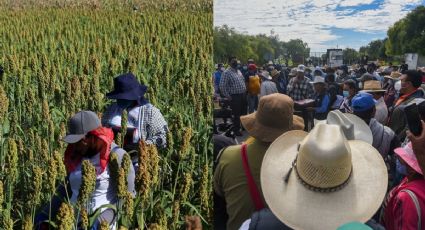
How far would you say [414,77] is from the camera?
1.34 meters

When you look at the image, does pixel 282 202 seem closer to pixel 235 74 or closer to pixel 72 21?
pixel 235 74

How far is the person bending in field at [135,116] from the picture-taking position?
3.06 m

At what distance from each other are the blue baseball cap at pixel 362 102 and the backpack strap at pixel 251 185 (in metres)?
0.31

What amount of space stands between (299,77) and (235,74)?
6.8 inches

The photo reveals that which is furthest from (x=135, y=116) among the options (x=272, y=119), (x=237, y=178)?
(x=272, y=119)

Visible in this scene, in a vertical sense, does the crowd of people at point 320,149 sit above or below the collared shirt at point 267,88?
below

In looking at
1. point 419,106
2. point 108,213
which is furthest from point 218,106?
point 108,213

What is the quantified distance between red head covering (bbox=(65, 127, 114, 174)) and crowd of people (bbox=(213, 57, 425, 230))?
1158 mm

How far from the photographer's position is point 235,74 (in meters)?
1.36

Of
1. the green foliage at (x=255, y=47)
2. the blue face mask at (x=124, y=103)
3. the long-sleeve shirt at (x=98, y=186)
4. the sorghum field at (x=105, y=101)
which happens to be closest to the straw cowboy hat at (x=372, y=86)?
the green foliage at (x=255, y=47)

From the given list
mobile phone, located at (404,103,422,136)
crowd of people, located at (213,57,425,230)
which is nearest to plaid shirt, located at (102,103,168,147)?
crowd of people, located at (213,57,425,230)

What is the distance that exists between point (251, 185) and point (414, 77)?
1.64ft

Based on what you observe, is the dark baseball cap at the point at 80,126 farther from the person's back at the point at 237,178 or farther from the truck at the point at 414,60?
the truck at the point at 414,60

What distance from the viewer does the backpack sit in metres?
1.35
